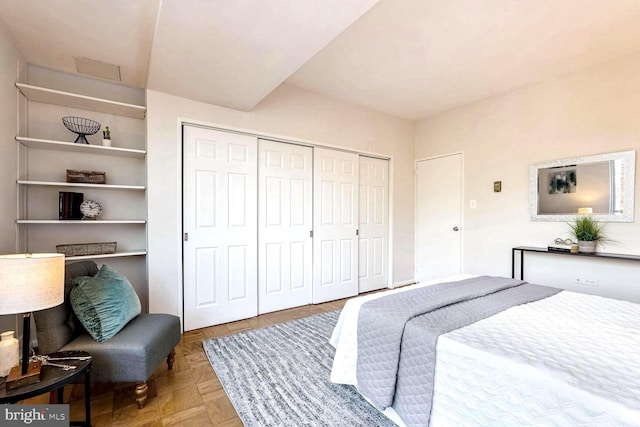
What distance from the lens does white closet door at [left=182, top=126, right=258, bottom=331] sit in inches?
110

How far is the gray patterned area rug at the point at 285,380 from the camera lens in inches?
61.6

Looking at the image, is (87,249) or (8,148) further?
(87,249)

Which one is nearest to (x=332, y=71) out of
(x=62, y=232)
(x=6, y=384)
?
(x=62, y=232)

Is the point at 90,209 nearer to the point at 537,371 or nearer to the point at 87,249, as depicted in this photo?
the point at 87,249

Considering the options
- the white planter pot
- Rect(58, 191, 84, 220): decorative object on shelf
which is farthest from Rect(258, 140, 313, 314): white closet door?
the white planter pot

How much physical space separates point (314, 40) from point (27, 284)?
1993mm

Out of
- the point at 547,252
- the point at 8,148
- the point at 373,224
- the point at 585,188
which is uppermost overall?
the point at 8,148

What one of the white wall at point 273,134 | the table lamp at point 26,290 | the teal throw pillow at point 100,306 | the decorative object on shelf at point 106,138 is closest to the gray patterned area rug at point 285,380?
the teal throw pillow at point 100,306

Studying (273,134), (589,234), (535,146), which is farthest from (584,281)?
(273,134)

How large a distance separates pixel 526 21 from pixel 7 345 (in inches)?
150

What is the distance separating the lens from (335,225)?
146 inches

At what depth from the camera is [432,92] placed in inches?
137

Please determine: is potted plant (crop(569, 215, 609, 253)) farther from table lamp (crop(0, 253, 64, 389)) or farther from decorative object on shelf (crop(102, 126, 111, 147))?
decorative object on shelf (crop(102, 126, 111, 147))

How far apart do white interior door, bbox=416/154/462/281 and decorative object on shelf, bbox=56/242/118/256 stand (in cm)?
398
